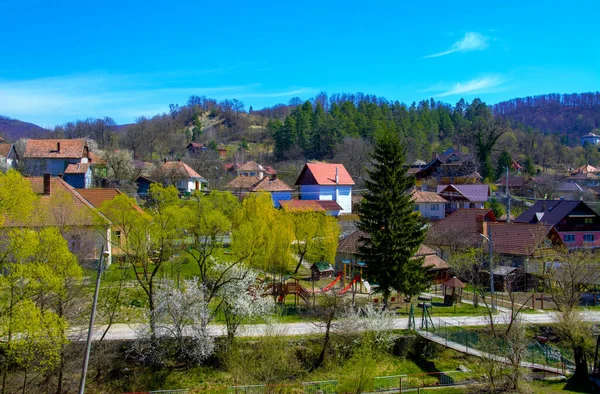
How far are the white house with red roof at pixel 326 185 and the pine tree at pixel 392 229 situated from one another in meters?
29.3

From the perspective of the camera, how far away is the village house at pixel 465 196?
59.3 meters

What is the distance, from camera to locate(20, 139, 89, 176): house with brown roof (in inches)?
2120

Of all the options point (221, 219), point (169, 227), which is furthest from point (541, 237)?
point (169, 227)

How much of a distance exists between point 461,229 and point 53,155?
44.2 meters

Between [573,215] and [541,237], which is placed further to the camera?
[573,215]

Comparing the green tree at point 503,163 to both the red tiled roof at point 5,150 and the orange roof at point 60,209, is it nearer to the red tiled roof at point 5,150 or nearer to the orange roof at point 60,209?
the orange roof at point 60,209

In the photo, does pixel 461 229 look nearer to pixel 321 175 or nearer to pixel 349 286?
pixel 349 286

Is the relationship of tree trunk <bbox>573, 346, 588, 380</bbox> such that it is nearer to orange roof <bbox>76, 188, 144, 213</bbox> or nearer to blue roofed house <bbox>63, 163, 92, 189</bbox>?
orange roof <bbox>76, 188, 144, 213</bbox>

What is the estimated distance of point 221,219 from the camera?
22.7 meters

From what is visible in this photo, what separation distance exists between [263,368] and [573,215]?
1531 inches

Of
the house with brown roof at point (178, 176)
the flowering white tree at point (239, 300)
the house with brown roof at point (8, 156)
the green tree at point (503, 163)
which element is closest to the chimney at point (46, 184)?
the flowering white tree at point (239, 300)

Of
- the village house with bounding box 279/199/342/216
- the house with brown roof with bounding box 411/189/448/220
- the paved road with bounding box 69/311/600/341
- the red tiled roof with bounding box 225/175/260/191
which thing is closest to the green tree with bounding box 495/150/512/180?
the house with brown roof with bounding box 411/189/448/220

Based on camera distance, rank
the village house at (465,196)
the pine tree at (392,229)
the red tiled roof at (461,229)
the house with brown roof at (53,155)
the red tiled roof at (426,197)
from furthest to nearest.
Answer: the village house at (465,196)
the red tiled roof at (426,197)
the house with brown roof at (53,155)
the red tiled roof at (461,229)
the pine tree at (392,229)

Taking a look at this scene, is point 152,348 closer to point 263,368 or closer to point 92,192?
point 263,368
